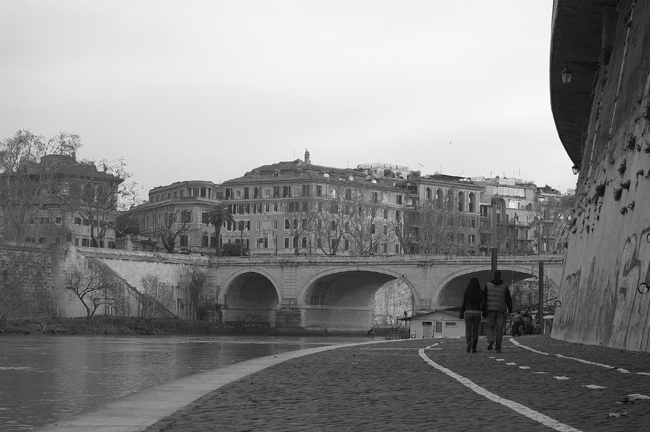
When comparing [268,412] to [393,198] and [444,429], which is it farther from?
[393,198]

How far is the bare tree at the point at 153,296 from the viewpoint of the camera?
297ft

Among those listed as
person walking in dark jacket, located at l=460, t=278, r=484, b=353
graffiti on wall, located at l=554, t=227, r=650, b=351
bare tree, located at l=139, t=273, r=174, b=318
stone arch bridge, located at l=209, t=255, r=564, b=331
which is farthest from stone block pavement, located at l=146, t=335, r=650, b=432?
bare tree, located at l=139, t=273, r=174, b=318

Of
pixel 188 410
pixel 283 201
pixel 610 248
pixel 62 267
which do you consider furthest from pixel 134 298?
pixel 188 410

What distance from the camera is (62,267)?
85188mm

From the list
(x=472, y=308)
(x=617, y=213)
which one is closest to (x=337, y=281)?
(x=617, y=213)

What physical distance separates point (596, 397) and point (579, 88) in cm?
2836

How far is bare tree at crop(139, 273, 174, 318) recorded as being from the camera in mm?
90375

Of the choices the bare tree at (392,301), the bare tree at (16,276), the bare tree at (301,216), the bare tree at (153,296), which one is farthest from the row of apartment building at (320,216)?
the bare tree at (16,276)

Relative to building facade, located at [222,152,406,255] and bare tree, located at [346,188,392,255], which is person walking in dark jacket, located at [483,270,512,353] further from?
building facade, located at [222,152,406,255]

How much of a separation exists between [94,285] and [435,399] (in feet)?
254

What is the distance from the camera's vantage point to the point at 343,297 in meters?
109

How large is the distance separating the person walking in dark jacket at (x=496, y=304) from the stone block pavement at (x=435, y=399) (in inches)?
190

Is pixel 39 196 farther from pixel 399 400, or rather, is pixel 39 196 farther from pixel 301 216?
pixel 399 400

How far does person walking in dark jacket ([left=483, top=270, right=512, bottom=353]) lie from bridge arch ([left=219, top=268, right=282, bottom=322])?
78.4 m
